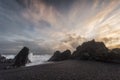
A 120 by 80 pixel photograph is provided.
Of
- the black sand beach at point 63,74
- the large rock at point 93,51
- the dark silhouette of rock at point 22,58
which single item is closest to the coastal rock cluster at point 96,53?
the large rock at point 93,51

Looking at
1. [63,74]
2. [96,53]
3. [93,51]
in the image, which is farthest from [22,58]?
[63,74]

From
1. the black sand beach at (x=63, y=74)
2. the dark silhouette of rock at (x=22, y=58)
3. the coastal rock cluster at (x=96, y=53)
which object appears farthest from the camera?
the coastal rock cluster at (x=96, y=53)

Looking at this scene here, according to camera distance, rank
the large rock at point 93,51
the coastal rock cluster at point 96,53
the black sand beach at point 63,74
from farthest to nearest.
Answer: the large rock at point 93,51
the coastal rock cluster at point 96,53
the black sand beach at point 63,74

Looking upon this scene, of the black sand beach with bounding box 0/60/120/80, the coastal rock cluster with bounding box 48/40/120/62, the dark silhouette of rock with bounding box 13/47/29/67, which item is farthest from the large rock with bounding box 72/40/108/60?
the black sand beach with bounding box 0/60/120/80

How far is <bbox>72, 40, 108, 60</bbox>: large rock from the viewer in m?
50.8

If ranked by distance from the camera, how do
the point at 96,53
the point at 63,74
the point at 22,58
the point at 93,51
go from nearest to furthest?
the point at 63,74 → the point at 22,58 → the point at 96,53 → the point at 93,51

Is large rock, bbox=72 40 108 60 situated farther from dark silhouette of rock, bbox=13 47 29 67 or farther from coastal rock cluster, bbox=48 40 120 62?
dark silhouette of rock, bbox=13 47 29 67

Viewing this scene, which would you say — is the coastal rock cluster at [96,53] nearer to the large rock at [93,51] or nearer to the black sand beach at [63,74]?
the large rock at [93,51]

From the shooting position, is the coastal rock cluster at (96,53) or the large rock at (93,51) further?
the large rock at (93,51)

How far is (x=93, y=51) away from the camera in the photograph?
2183 inches

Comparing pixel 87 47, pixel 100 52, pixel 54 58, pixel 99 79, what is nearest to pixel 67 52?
pixel 54 58

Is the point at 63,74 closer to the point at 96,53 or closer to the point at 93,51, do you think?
the point at 96,53

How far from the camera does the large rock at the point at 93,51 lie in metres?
50.8

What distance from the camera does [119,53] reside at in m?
47.4
